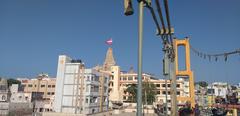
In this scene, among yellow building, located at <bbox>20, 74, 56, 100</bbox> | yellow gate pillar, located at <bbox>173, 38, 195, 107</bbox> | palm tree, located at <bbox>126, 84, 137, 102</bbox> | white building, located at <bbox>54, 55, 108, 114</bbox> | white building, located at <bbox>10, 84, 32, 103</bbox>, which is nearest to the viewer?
yellow gate pillar, located at <bbox>173, 38, 195, 107</bbox>

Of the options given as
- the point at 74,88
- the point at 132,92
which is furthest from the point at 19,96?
the point at 132,92

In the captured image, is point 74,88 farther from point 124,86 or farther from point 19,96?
point 124,86

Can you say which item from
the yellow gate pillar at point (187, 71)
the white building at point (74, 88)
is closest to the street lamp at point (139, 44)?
the yellow gate pillar at point (187, 71)

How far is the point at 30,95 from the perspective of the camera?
6600 cm

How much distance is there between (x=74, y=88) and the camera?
48219 mm

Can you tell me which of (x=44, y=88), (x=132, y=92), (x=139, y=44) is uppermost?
(x=139, y=44)

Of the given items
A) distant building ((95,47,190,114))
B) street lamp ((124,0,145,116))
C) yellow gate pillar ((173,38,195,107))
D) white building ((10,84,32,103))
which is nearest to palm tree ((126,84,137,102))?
distant building ((95,47,190,114))

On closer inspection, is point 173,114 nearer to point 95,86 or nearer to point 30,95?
point 95,86

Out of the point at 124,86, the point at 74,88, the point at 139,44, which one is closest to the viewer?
the point at 139,44

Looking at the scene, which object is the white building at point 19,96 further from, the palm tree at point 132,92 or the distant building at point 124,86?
the palm tree at point 132,92

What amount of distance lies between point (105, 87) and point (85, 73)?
11440 mm

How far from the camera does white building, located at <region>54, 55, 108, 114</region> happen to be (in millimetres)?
47037

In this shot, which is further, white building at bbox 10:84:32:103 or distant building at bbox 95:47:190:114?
distant building at bbox 95:47:190:114

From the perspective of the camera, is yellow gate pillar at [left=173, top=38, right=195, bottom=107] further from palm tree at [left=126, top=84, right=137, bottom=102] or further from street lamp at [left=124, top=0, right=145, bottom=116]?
palm tree at [left=126, top=84, right=137, bottom=102]
